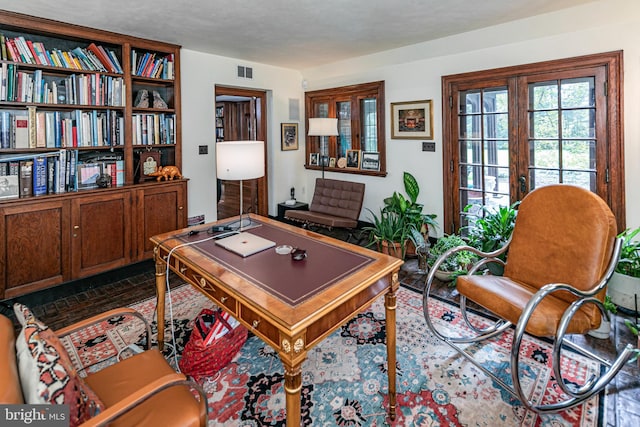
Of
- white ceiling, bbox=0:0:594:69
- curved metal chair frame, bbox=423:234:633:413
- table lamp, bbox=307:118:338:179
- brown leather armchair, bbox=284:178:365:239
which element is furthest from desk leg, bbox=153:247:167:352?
table lamp, bbox=307:118:338:179

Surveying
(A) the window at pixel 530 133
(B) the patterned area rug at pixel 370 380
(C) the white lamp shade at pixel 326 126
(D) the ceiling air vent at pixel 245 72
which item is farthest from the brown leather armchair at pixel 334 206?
(B) the patterned area rug at pixel 370 380

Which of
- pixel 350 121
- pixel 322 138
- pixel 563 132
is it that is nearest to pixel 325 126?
pixel 350 121

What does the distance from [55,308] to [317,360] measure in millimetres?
2376

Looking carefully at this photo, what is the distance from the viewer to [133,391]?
1347mm

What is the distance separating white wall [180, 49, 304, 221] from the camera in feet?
14.2

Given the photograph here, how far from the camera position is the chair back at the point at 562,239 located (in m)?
1.92

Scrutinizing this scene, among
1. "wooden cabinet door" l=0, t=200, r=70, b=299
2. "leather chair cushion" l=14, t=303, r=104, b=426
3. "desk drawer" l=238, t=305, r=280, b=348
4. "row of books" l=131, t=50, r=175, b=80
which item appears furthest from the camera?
"row of books" l=131, t=50, r=175, b=80

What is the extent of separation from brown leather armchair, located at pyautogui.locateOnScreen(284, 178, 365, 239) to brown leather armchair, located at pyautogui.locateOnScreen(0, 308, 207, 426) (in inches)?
127

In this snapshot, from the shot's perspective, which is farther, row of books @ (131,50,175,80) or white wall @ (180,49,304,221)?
white wall @ (180,49,304,221)

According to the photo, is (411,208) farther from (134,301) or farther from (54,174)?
(54,174)

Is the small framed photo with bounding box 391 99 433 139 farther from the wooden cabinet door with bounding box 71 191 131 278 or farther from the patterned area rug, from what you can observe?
the wooden cabinet door with bounding box 71 191 131 278

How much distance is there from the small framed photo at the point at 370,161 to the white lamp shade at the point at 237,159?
3.05 m

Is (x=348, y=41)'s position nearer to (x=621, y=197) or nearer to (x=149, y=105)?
(x=149, y=105)

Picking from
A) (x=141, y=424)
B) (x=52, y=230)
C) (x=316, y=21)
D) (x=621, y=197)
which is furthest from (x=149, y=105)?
(x=621, y=197)
